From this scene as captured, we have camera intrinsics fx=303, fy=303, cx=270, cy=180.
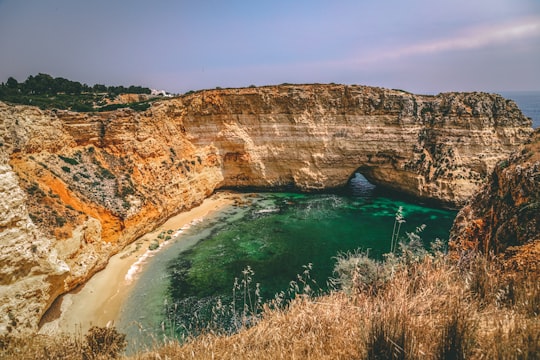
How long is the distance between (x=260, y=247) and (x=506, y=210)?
13829 millimetres

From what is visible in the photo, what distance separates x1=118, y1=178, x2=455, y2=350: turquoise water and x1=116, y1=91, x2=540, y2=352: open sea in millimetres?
45

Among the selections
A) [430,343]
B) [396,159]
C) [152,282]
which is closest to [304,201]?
[396,159]

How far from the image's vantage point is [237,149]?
28984 mm

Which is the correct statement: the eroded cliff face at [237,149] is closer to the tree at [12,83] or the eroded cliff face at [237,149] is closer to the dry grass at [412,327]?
the dry grass at [412,327]

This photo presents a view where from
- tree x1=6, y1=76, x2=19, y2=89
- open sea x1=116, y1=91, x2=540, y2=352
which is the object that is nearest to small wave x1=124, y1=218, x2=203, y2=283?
open sea x1=116, y1=91, x2=540, y2=352

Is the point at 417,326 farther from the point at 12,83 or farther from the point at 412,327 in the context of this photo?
the point at 12,83

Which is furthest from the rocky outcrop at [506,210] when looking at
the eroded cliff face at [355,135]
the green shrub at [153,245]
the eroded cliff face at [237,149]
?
the eroded cliff face at [355,135]

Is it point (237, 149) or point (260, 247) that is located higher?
point (237, 149)

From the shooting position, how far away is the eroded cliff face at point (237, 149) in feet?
54.0

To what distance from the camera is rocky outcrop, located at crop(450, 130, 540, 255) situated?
5613 millimetres

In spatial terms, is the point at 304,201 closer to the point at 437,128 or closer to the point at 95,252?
the point at 437,128

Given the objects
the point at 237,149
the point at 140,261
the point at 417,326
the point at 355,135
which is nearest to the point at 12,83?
the point at 237,149

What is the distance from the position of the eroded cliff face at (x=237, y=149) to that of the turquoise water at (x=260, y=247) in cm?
254

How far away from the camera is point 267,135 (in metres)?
29.0
